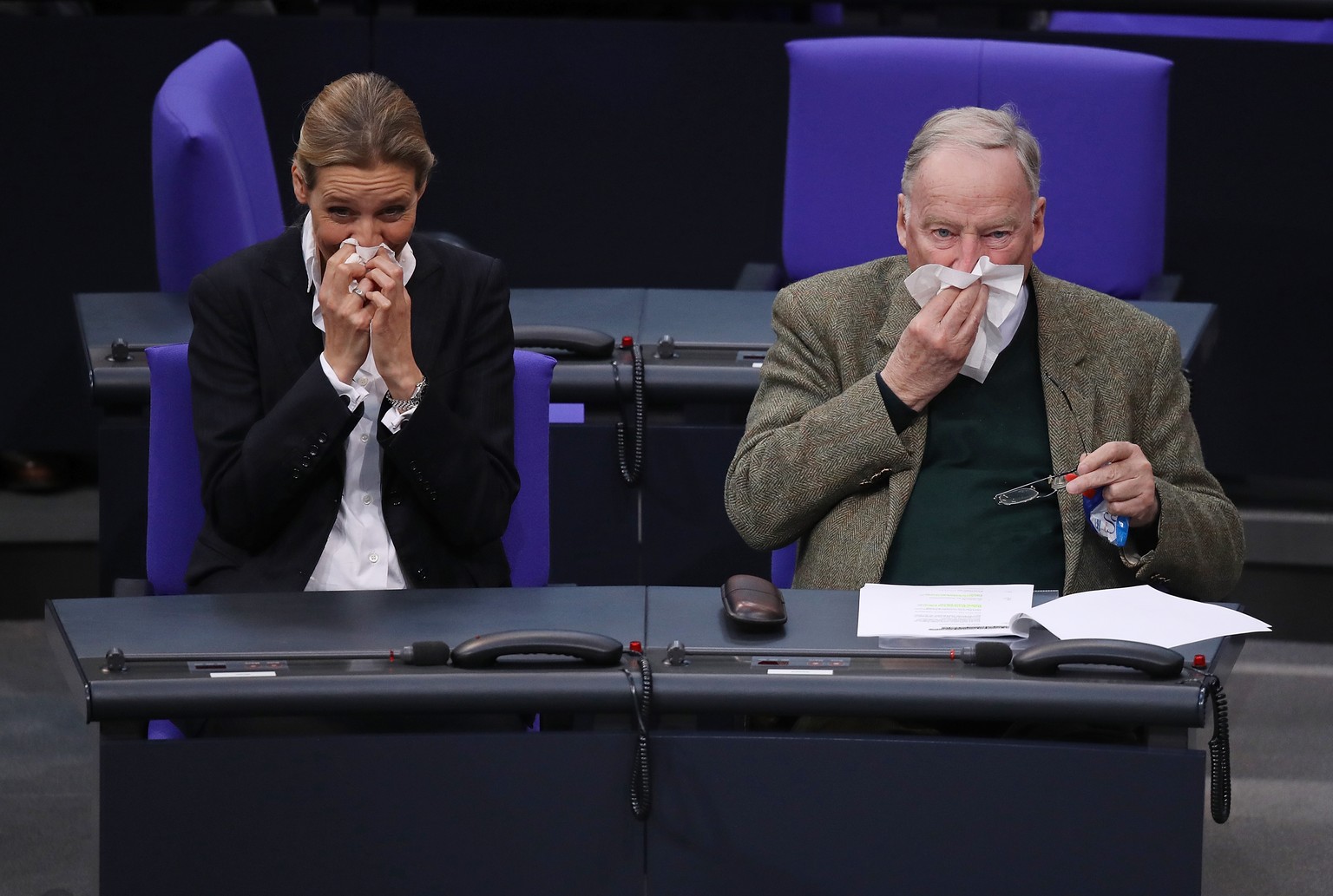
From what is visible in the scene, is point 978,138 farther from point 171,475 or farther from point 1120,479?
point 171,475

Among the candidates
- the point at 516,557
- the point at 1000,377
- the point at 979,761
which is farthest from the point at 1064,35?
the point at 979,761

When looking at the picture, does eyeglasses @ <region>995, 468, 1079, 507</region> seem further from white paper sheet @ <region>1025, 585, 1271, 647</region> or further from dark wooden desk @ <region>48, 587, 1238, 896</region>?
dark wooden desk @ <region>48, 587, 1238, 896</region>

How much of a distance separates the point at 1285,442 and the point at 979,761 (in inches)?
95.4

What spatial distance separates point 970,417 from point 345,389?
77 cm

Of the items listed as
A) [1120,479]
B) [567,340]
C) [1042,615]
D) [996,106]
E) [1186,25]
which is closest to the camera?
[1042,615]

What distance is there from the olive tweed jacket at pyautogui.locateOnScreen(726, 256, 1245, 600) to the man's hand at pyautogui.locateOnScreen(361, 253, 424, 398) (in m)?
0.42

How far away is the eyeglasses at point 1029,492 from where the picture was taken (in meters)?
2.28

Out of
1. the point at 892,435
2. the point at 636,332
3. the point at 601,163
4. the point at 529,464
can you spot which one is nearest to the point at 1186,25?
the point at 601,163

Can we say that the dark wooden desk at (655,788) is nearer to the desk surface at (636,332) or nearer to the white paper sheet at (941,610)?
the white paper sheet at (941,610)

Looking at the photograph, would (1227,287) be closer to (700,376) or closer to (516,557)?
(700,376)

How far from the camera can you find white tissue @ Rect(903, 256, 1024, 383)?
2.29m

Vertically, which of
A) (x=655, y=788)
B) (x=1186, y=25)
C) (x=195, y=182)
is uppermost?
(x=1186, y=25)

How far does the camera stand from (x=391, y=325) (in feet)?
7.31

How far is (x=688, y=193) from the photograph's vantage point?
404cm
